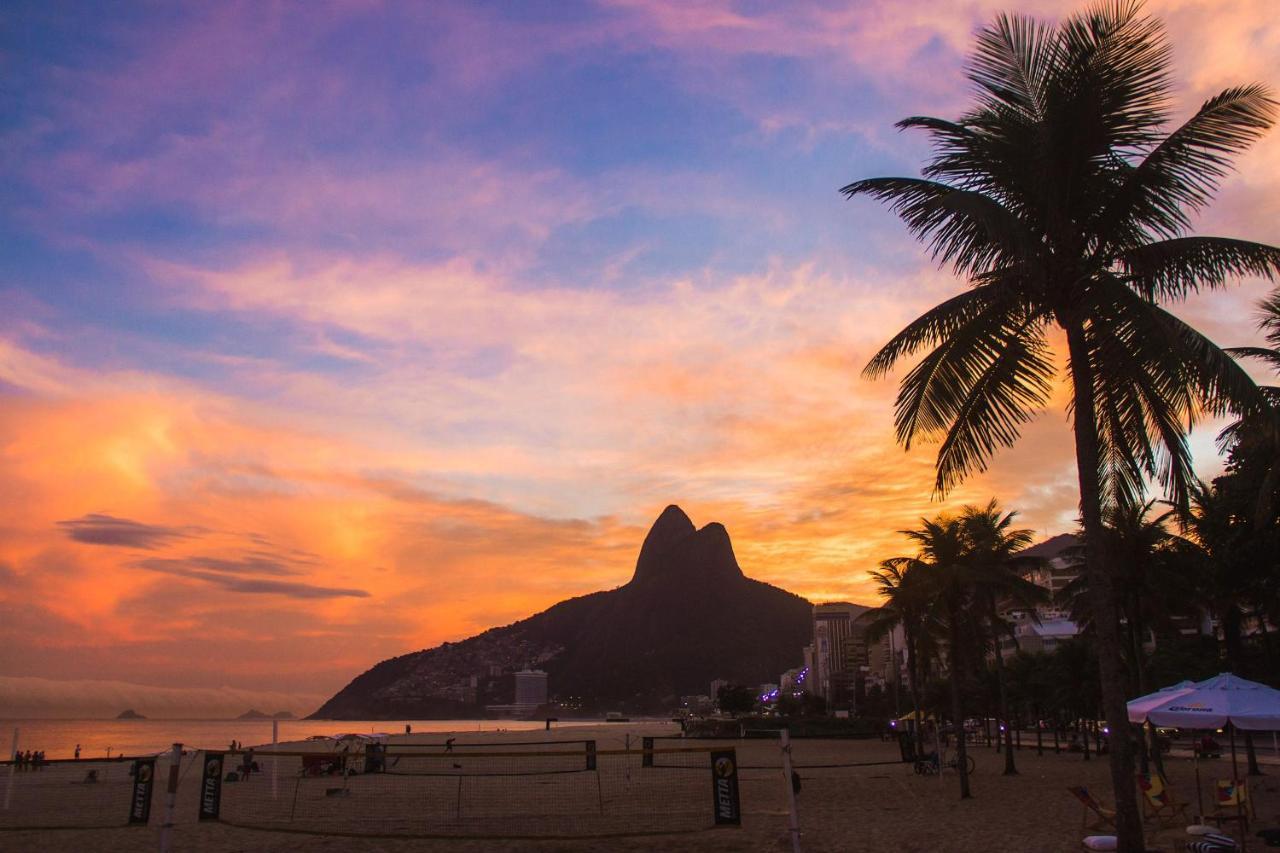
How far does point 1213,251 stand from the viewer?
1088cm

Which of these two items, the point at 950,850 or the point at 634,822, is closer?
the point at 950,850

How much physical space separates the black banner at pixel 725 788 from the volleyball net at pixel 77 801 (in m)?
10.4

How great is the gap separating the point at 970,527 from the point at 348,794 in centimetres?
2402

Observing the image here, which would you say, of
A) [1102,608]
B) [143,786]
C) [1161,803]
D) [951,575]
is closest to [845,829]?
[1161,803]

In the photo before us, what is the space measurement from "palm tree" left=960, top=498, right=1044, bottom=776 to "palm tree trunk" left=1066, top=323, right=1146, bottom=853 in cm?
1867

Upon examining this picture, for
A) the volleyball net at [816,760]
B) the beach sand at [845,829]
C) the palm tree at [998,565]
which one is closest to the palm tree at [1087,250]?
the beach sand at [845,829]

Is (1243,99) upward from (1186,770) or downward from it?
upward

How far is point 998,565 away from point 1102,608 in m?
22.8

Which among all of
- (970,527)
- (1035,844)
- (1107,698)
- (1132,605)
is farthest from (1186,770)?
(1107,698)

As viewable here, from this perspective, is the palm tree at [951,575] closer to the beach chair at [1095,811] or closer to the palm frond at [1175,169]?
the beach chair at [1095,811]

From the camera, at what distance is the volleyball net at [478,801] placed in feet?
56.4

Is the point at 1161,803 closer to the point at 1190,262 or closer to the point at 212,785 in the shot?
the point at 1190,262

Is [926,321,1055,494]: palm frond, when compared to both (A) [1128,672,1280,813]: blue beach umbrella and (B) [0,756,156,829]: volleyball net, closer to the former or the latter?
(A) [1128,672,1280,813]: blue beach umbrella

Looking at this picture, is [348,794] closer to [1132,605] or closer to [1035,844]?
[1035,844]
